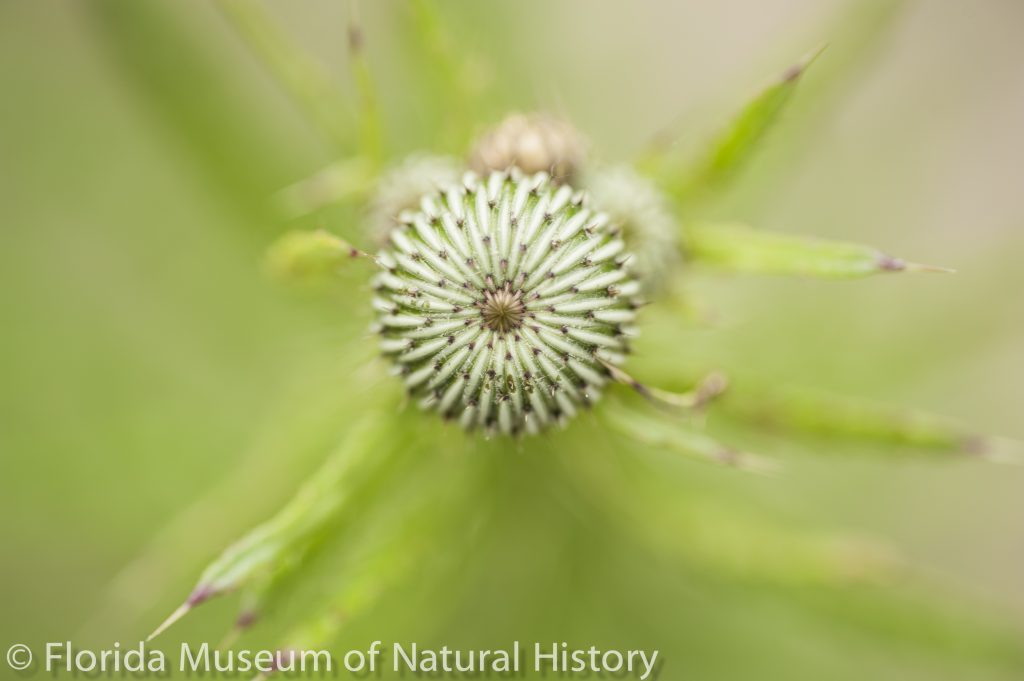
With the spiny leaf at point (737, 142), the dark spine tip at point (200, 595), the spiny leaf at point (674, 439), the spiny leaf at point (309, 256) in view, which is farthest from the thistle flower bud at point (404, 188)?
the dark spine tip at point (200, 595)

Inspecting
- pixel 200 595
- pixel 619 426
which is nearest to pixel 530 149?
pixel 619 426

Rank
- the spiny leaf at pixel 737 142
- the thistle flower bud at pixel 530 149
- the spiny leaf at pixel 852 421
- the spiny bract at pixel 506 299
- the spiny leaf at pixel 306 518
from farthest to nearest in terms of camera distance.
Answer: the spiny leaf at pixel 852 421 → the thistle flower bud at pixel 530 149 → the spiny leaf at pixel 737 142 → the spiny leaf at pixel 306 518 → the spiny bract at pixel 506 299

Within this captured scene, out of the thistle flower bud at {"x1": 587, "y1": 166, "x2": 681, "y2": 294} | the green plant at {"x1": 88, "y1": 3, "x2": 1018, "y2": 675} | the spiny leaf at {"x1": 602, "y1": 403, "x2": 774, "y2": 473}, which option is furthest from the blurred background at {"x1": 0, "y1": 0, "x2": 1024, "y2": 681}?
the spiny leaf at {"x1": 602, "y1": 403, "x2": 774, "y2": 473}

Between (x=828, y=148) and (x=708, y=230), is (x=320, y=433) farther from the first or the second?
(x=828, y=148)

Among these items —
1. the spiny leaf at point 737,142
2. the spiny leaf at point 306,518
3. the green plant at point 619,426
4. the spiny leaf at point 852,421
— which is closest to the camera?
the spiny leaf at point 306,518

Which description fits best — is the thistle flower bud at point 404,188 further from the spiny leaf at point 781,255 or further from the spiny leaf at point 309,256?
the spiny leaf at point 781,255

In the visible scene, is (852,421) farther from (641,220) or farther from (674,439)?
(641,220)
